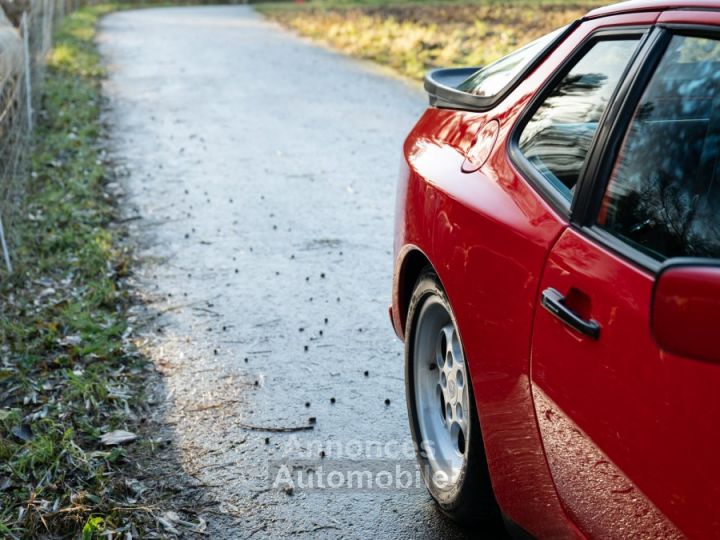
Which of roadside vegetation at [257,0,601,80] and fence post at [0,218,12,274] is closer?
fence post at [0,218,12,274]

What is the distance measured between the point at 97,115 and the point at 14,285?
6.49 metres

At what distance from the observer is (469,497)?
354 cm

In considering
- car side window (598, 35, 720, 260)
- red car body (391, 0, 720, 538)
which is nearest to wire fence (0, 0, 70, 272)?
red car body (391, 0, 720, 538)

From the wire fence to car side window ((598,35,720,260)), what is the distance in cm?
Result: 513

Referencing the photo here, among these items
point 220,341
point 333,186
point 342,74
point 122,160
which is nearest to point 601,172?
point 220,341

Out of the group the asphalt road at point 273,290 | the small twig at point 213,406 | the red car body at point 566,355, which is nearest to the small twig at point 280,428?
the asphalt road at point 273,290

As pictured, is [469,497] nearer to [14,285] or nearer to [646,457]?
[646,457]

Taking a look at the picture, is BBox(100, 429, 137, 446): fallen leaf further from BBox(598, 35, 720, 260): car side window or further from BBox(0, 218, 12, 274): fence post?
BBox(598, 35, 720, 260): car side window

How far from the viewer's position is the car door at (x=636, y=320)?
7.14 feet

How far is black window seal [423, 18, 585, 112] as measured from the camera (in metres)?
3.45

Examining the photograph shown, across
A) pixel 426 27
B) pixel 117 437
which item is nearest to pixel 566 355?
pixel 117 437

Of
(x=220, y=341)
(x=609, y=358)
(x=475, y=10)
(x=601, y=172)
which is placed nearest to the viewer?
(x=609, y=358)

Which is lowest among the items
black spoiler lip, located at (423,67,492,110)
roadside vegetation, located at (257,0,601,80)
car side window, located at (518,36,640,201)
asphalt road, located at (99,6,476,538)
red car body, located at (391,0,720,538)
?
roadside vegetation, located at (257,0,601,80)

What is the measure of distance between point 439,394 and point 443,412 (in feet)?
0.27
